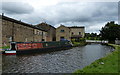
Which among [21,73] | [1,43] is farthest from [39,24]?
[21,73]

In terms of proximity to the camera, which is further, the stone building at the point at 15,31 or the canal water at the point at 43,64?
the stone building at the point at 15,31

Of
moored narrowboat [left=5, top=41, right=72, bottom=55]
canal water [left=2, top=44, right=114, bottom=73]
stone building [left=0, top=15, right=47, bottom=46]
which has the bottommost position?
canal water [left=2, top=44, right=114, bottom=73]

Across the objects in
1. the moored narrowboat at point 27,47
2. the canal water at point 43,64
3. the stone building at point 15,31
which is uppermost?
the stone building at point 15,31

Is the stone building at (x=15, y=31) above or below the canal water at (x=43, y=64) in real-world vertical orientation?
above

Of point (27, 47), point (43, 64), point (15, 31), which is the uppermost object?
point (15, 31)

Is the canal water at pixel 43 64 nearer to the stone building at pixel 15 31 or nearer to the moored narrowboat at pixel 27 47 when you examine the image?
the moored narrowboat at pixel 27 47

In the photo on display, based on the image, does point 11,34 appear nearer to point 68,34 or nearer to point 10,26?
point 10,26

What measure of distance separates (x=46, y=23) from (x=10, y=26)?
26.2m

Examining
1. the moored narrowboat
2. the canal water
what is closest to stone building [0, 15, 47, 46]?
A: the moored narrowboat

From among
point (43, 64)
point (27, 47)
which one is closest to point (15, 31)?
point (27, 47)

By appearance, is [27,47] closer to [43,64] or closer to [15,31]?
[15,31]

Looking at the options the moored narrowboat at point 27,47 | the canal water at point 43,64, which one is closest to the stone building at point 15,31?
the moored narrowboat at point 27,47

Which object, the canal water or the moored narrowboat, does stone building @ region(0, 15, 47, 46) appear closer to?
the moored narrowboat

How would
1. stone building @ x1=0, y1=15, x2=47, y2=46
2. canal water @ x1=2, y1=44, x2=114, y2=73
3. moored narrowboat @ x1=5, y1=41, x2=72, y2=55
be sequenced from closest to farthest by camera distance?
canal water @ x1=2, y1=44, x2=114, y2=73
moored narrowboat @ x1=5, y1=41, x2=72, y2=55
stone building @ x1=0, y1=15, x2=47, y2=46
